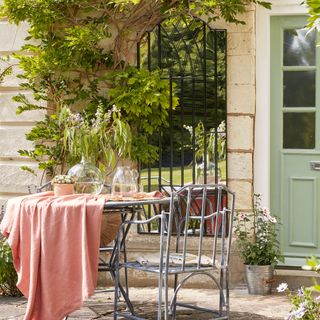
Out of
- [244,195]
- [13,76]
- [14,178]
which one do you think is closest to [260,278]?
[244,195]

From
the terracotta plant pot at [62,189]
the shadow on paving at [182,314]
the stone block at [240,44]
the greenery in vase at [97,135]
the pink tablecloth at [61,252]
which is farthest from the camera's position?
the stone block at [240,44]

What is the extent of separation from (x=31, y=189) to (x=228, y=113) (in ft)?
6.45

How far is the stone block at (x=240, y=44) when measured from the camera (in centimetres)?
766

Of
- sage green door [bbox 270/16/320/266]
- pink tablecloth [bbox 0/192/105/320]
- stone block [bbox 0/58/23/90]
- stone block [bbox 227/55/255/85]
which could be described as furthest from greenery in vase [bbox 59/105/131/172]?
sage green door [bbox 270/16/320/266]

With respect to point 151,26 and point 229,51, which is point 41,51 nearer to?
point 151,26

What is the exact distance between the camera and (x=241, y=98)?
7.69m

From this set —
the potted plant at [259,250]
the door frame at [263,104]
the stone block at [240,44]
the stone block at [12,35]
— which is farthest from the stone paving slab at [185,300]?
the stone block at [12,35]

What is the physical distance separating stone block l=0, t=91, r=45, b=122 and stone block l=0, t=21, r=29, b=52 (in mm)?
424

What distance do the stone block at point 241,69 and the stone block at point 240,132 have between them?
323 mm

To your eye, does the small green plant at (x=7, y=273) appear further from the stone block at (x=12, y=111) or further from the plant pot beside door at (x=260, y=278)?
the plant pot beside door at (x=260, y=278)

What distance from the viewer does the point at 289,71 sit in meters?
7.80

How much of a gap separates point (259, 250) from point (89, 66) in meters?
2.25

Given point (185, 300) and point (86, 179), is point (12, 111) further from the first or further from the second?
point (185, 300)

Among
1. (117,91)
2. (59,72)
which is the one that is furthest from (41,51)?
(117,91)
